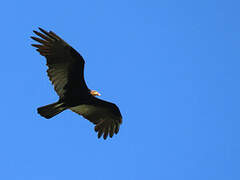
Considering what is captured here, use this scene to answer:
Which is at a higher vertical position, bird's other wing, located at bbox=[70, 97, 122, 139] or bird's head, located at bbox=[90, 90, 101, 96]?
bird's head, located at bbox=[90, 90, 101, 96]

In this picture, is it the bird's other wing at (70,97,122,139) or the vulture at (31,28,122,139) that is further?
the bird's other wing at (70,97,122,139)

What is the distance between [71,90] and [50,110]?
79 cm

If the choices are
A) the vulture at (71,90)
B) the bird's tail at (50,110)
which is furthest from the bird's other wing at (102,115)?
the bird's tail at (50,110)

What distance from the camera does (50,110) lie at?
39.3ft

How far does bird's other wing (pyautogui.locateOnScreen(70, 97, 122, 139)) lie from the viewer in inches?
510

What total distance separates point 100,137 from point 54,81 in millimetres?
2055

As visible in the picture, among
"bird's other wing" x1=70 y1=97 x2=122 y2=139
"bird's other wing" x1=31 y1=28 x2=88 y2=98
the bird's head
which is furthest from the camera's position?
"bird's other wing" x1=70 y1=97 x2=122 y2=139

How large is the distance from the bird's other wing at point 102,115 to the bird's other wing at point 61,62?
859 millimetres

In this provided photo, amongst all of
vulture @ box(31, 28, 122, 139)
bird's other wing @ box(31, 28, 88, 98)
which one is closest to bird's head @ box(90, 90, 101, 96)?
vulture @ box(31, 28, 122, 139)

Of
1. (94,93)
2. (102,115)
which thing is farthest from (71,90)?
(102,115)

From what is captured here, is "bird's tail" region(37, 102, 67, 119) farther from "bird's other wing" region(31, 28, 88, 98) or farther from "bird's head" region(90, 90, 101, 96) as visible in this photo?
"bird's head" region(90, 90, 101, 96)

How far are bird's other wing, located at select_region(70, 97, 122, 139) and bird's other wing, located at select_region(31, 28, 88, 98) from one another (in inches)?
33.8

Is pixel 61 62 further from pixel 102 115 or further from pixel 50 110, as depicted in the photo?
pixel 102 115

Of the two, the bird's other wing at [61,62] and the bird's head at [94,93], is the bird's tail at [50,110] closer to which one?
the bird's other wing at [61,62]
